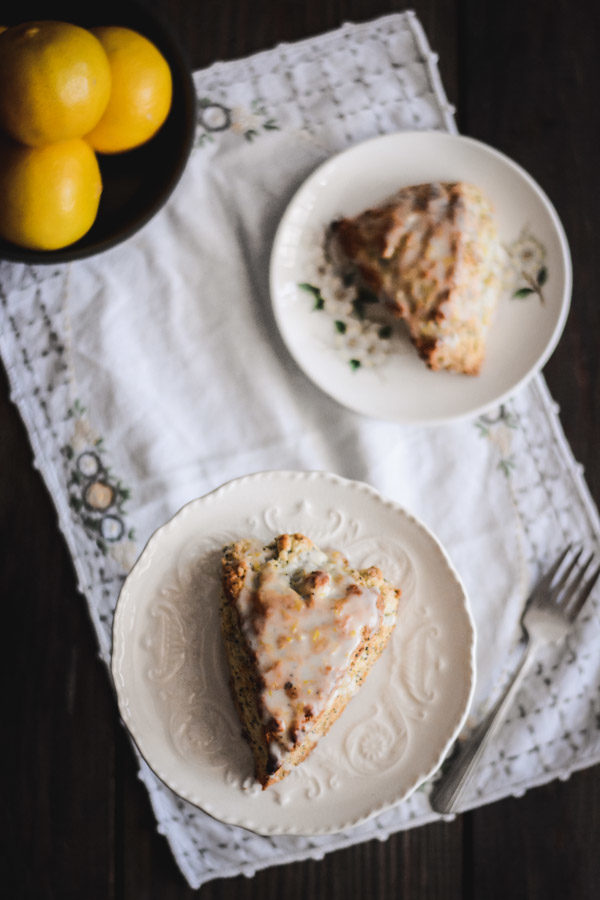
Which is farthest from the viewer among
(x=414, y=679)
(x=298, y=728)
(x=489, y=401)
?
(x=489, y=401)

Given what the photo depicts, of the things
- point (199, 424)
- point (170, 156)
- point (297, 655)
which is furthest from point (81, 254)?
point (297, 655)

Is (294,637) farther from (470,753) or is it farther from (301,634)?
(470,753)

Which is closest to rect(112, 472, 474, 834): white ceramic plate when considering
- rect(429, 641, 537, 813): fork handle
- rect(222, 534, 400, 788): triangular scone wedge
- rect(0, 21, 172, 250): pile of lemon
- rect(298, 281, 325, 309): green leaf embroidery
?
rect(222, 534, 400, 788): triangular scone wedge

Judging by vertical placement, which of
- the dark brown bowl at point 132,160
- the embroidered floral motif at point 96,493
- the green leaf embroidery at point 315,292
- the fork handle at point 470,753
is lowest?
the fork handle at point 470,753

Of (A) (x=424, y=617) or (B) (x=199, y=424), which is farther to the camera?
(B) (x=199, y=424)

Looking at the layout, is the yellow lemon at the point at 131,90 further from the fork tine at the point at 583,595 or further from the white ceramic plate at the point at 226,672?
the fork tine at the point at 583,595

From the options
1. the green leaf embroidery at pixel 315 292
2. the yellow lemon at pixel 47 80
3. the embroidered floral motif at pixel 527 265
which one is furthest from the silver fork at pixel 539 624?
the yellow lemon at pixel 47 80

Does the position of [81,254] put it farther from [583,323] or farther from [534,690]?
[534,690]
